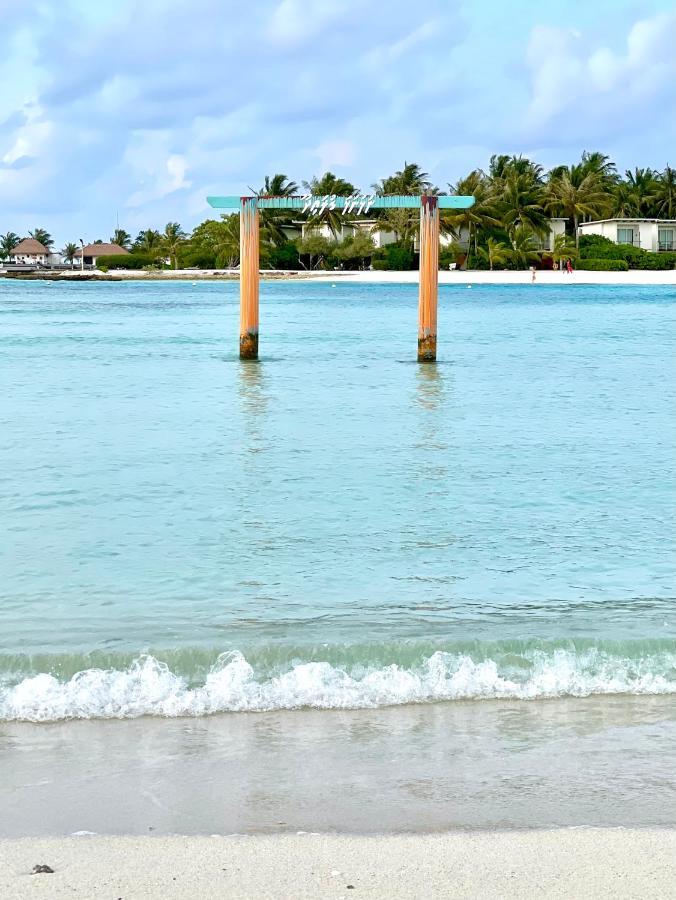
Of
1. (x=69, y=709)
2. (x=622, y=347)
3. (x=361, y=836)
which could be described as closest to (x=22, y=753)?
(x=69, y=709)

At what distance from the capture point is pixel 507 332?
44.1 meters

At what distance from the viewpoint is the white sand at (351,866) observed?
3.84 m

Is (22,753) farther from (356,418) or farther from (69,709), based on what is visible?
(356,418)

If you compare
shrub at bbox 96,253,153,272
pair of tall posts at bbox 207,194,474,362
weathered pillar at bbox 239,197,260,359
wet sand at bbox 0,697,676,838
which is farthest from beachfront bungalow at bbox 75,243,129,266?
wet sand at bbox 0,697,676,838

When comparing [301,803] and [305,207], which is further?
[305,207]

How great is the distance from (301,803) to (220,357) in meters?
27.8

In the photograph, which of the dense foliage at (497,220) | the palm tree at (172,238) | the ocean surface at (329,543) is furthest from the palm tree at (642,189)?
the ocean surface at (329,543)

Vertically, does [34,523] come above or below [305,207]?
below

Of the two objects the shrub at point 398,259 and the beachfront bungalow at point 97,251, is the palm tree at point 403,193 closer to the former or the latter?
the shrub at point 398,259

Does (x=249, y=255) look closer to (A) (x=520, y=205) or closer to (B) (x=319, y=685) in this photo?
(B) (x=319, y=685)

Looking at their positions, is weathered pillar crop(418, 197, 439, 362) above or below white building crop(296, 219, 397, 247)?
below

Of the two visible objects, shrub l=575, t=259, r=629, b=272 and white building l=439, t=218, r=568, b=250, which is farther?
white building l=439, t=218, r=568, b=250

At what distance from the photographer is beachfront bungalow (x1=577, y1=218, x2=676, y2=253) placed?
349ft

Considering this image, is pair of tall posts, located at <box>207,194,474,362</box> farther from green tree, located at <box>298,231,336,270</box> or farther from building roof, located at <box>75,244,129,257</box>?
building roof, located at <box>75,244,129,257</box>
